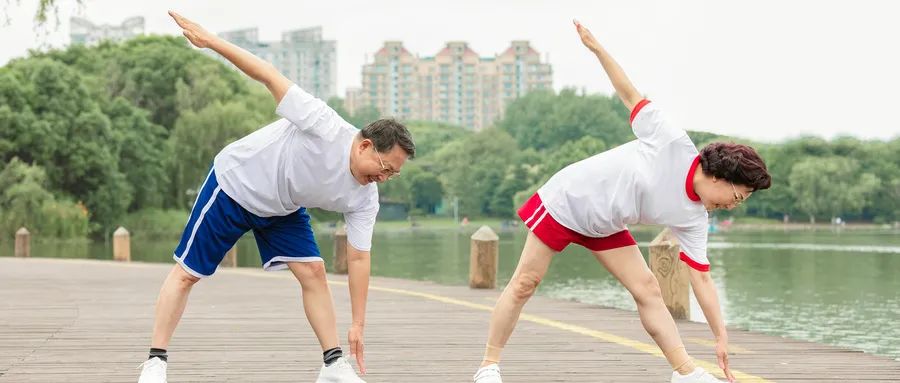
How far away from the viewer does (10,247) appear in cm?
3634

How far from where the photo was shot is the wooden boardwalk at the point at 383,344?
19.4 ft

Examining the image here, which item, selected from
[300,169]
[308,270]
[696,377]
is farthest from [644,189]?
[308,270]

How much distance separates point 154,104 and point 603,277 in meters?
28.2

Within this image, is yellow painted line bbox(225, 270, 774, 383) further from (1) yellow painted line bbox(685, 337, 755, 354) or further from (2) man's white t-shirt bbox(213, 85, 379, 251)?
(2) man's white t-shirt bbox(213, 85, 379, 251)

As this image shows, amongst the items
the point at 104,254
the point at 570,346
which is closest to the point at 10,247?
the point at 104,254

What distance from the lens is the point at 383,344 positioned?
23.9ft

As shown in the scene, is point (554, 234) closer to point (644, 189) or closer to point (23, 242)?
point (644, 189)

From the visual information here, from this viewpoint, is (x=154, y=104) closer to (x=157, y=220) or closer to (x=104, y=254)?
(x=157, y=220)

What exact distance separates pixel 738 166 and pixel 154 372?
2.58 meters

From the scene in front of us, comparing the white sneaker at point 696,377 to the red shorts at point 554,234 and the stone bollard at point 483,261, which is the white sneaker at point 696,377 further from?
the stone bollard at point 483,261

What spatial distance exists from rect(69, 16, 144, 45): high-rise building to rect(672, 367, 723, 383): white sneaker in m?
151

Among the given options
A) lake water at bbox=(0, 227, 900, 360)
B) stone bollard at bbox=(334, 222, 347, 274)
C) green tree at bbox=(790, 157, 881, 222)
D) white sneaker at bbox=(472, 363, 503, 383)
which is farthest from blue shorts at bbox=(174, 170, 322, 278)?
green tree at bbox=(790, 157, 881, 222)

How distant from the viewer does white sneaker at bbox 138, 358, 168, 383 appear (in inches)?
199

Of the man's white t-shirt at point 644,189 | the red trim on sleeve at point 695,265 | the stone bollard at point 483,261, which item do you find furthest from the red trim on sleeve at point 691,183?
the stone bollard at point 483,261
